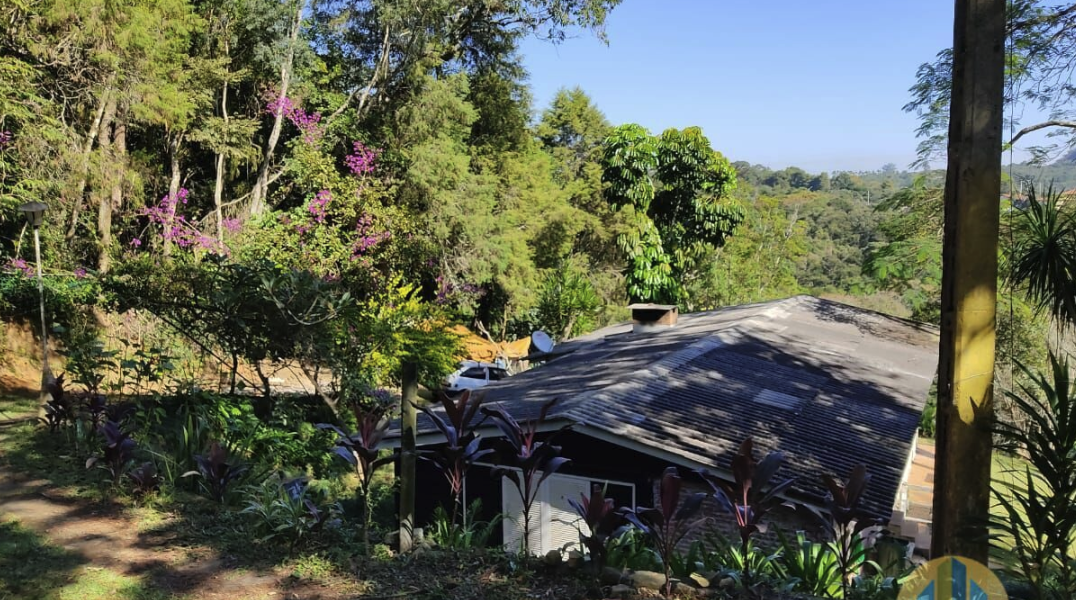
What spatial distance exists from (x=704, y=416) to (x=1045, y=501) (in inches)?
198

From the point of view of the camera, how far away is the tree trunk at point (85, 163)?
15.1m

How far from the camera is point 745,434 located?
8.04m

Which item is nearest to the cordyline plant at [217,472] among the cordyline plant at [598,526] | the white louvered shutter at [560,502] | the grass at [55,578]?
the grass at [55,578]

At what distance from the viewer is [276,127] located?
66.2 feet

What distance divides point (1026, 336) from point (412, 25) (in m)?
18.7

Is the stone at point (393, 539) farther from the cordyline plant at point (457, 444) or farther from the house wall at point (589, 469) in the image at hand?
the house wall at point (589, 469)

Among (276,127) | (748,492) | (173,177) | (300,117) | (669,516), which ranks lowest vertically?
(669,516)

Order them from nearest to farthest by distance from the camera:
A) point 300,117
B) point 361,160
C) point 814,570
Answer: point 814,570, point 300,117, point 361,160

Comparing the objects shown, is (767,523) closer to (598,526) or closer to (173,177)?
(598,526)

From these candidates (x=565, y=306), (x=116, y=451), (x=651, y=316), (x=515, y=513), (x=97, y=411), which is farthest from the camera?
(x=565, y=306)

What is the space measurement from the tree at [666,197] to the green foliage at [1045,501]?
75.0 feet

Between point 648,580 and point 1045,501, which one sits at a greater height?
point 1045,501

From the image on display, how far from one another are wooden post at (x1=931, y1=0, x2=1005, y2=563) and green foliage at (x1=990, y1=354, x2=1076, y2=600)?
0.58 feet

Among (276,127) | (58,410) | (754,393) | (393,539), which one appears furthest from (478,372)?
(393,539)
